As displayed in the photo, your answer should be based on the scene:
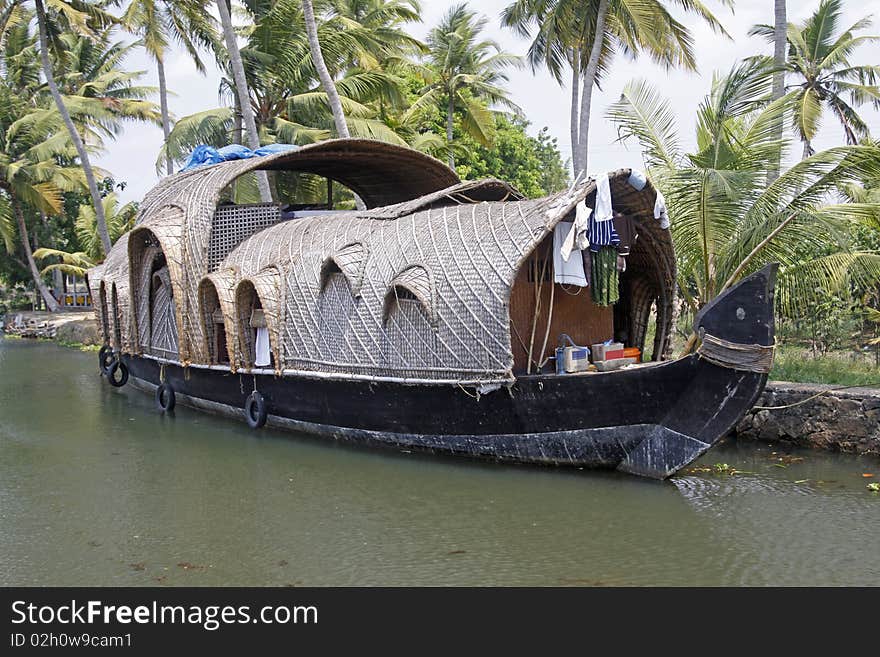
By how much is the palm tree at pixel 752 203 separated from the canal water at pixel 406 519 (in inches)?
77.1

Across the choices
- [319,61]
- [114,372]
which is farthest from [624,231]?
[114,372]

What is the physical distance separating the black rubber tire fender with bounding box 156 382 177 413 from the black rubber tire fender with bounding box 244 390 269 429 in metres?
2.06

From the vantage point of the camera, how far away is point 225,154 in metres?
12.5

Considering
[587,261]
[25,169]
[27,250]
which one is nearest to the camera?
[587,261]

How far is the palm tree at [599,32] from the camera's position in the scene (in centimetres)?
1398

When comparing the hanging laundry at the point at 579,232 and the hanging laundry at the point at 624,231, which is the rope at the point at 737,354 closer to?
the hanging laundry at the point at 579,232

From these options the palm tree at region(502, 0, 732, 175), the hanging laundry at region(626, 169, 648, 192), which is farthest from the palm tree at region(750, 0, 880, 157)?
the hanging laundry at region(626, 169, 648, 192)

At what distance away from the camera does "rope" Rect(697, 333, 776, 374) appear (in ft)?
20.9

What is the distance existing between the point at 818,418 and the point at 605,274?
264 centimetres

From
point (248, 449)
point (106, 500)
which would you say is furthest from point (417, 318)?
point (106, 500)

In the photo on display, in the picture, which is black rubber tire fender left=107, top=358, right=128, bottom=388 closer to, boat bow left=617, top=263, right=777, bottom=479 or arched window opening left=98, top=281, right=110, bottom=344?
arched window opening left=98, top=281, right=110, bottom=344

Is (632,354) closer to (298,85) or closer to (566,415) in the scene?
(566,415)

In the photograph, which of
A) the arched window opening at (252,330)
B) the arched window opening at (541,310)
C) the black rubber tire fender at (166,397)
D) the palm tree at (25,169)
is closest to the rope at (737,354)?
the arched window opening at (541,310)

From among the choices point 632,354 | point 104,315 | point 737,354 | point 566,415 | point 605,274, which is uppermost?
point 605,274
